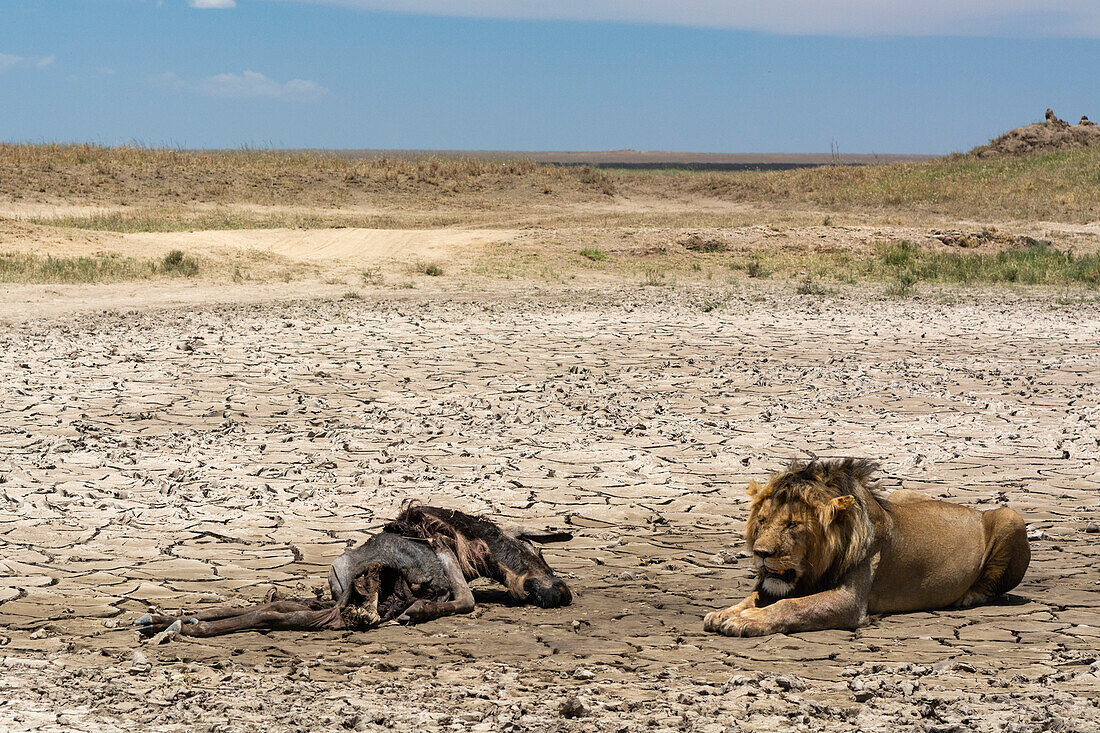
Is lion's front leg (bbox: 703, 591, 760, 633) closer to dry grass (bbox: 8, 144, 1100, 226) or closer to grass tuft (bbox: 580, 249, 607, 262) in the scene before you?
grass tuft (bbox: 580, 249, 607, 262)

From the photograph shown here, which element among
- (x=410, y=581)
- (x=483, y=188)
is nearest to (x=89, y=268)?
(x=410, y=581)

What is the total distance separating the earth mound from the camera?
1702 inches

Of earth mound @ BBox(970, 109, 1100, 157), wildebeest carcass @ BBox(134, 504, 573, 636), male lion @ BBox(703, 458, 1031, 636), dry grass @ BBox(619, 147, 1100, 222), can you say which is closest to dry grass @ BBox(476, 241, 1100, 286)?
dry grass @ BBox(619, 147, 1100, 222)

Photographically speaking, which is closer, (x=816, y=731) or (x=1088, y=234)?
(x=816, y=731)

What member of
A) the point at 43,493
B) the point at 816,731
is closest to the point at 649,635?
→ the point at 816,731

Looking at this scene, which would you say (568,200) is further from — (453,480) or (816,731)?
(816,731)

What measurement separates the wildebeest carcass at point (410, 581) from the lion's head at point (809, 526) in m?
1.01

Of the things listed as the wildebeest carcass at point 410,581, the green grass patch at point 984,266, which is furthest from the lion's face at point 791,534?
the green grass patch at point 984,266

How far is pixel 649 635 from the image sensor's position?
444 cm

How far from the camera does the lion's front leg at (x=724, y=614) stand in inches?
173

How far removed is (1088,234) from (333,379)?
1899cm

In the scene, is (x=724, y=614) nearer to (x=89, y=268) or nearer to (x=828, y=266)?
(x=89, y=268)

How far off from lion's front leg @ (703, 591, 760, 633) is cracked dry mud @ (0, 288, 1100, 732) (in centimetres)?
9

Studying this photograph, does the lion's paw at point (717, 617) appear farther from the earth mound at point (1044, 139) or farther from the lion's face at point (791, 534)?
the earth mound at point (1044, 139)
